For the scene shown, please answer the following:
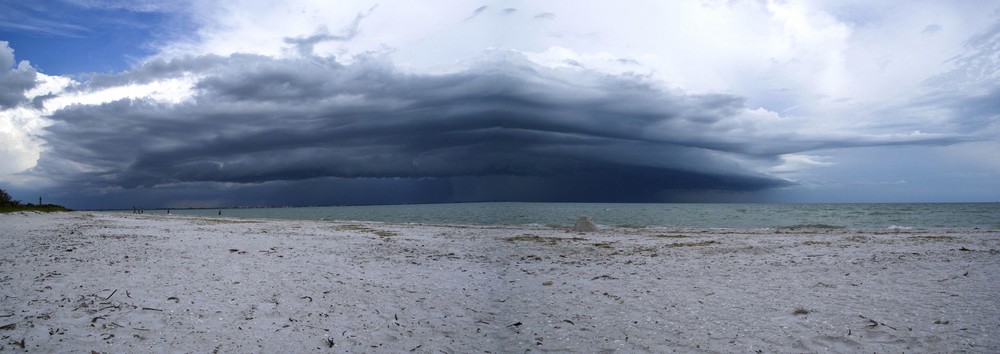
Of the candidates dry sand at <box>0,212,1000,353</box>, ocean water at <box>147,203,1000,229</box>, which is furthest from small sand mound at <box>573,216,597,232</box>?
dry sand at <box>0,212,1000,353</box>

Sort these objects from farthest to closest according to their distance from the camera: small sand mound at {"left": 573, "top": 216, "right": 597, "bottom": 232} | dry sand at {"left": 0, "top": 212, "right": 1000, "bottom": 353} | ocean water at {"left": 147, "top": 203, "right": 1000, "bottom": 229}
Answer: ocean water at {"left": 147, "top": 203, "right": 1000, "bottom": 229}, small sand mound at {"left": 573, "top": 216, "right": 597, "bottom": 232}, dry sand at {"left": 0, "top": 212, "right": 1000, "bottom": 353}

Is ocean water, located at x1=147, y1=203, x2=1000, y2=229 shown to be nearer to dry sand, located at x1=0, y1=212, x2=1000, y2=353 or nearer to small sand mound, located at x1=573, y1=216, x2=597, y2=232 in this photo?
small sand mound, located at x1=573, y1=216, x2=597, y2=232

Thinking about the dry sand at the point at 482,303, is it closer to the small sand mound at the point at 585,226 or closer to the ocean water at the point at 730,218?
the small sand mound at the point at 585,226

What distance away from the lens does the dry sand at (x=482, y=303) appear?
700 cm

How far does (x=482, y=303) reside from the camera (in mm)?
9406

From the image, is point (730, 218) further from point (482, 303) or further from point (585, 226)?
point (482, 303)

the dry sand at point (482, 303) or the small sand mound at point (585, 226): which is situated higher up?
the small sand mound at point (585, 226)

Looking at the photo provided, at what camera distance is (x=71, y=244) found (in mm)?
14969

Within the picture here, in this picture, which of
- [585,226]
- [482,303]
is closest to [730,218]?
[585,226]

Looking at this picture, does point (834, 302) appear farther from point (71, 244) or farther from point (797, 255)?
point (71, 244)

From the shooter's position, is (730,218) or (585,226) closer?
(585,226)

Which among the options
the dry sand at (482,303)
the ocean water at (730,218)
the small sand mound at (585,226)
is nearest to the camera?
the dry sand at (482,303)

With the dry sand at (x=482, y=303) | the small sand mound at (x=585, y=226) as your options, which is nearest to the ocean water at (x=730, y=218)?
the small sand mound at (x=585, y=226)

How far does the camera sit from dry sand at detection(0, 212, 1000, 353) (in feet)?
23.0
